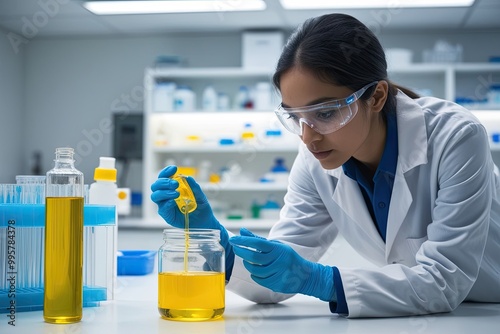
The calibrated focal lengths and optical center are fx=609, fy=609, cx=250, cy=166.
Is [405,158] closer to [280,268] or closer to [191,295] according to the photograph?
[280,268]

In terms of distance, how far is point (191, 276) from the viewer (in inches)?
43.0

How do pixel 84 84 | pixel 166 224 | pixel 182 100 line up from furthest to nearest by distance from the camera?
pixel 84 84 < pixel 182 100 < pixel 166 224

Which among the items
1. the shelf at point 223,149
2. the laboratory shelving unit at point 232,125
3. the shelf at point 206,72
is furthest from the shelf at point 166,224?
the shelf at point 206,72

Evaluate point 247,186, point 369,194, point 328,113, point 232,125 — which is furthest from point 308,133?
point 232,125

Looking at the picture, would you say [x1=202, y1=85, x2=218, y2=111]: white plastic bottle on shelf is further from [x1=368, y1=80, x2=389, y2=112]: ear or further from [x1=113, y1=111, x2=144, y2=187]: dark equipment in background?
[x1=368, y1=80, x2=389, y2=112]: ear

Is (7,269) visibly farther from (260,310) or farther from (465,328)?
(465,328)

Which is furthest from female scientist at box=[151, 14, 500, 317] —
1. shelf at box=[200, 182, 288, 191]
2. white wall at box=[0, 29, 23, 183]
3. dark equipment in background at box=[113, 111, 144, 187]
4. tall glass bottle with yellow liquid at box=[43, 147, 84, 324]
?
white wall at box=[0, 29, 23, 183]

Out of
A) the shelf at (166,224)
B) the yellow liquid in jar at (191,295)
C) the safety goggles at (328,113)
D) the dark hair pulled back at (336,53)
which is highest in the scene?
the dark hair pulled back at (336,53)

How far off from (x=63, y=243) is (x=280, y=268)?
1.34ft

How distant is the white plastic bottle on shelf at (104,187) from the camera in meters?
1.52

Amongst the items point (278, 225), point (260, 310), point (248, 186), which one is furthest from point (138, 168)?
point (260, 310)

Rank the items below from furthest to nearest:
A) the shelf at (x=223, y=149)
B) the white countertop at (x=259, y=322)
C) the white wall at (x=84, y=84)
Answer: the white wall at (x=84, y=84), the shelf at (x=223, y=149), the white countertop at (x=259, y=322)

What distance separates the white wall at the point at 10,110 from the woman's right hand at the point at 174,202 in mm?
3676

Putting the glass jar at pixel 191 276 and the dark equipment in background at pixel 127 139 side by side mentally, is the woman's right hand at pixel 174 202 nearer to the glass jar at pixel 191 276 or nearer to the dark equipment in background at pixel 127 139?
the glass jar at pixel 191 276
